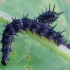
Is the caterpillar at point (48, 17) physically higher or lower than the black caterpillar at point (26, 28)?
higher

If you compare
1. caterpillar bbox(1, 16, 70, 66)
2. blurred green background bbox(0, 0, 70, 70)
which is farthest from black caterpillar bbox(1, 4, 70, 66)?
blurred green background bbox(0, 0, 70, 70)

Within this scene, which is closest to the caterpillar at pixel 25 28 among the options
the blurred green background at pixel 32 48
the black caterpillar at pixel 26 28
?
the black caterpillar at pixel 26 28

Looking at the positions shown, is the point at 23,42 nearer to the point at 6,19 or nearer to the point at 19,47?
the point at 19,47

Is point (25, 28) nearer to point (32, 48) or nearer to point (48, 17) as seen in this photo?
point (48, 17)

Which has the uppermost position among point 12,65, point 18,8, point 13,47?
point 18,8

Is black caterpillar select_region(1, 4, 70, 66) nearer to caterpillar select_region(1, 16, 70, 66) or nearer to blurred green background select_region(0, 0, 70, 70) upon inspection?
caterpillar select_region(1, 16, 70, 66)

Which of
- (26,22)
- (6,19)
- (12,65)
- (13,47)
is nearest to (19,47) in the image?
(13,47)

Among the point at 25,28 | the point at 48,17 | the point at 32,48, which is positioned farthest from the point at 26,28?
the point at 32,48

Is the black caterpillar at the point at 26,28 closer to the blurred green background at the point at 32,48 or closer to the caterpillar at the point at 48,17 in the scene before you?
the caterpillar at the point at 48,17
